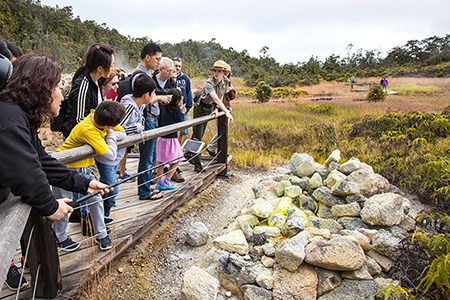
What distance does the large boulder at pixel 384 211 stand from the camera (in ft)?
10.8

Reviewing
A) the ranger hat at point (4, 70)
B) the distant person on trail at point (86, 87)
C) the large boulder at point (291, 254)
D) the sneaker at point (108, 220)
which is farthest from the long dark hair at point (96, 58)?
the large boulder at point (291, 254)

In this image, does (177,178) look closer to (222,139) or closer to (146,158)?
(146,158)

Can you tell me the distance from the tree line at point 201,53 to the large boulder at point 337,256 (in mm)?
20214

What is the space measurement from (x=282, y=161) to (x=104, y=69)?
420 cm

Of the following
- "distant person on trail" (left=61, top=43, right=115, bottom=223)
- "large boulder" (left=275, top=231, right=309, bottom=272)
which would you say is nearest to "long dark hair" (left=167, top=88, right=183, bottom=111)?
"distant person on trail" (left=61, top=43, right=115, bottom=223)

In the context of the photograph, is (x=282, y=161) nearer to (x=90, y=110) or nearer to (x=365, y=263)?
(x=365, y=263)

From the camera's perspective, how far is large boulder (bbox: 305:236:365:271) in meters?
2.61

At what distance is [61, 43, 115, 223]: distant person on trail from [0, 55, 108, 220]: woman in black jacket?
877 mm

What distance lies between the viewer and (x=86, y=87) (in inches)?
97.5

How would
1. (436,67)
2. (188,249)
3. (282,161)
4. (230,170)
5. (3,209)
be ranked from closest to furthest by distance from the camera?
(3,209)
(188,249)
(230,170)
(282,161)
(436,67)

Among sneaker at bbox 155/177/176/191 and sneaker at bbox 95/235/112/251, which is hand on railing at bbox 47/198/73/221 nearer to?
sneaker at bbox 95/235/112/251

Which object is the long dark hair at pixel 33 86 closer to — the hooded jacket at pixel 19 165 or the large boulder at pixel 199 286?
the hooded jacket at pixel 19 165

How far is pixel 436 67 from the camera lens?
38562 millimetres

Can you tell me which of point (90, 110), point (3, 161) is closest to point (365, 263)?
point (90, 110)
